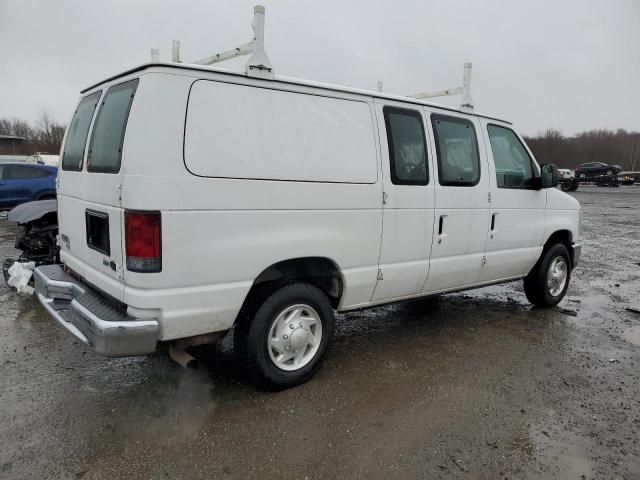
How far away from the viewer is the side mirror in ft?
17.7

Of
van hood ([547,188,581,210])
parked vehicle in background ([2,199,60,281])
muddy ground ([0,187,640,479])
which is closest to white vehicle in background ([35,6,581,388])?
muddy ground ([0,187,640,479])

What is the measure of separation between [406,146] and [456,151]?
721 mm

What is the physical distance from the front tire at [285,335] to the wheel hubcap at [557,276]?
3.50 metres

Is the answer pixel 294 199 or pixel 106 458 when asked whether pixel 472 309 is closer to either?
pixel 294 199

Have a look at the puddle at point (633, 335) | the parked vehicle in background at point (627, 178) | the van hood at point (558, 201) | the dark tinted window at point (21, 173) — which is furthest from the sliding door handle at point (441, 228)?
the parked vehicle in background at point (627, 178)

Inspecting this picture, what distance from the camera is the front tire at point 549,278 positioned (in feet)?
19.1

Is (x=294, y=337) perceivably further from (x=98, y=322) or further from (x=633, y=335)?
(x=633, y=335)

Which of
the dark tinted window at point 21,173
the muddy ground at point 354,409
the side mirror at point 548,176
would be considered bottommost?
the muddy ground at point 354,409

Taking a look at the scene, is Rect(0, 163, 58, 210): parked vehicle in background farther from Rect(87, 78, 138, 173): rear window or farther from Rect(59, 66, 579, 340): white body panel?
Rect(87, 78, 138, 173): rear window

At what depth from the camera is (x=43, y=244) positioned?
6.65m

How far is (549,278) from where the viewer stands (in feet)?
19.6

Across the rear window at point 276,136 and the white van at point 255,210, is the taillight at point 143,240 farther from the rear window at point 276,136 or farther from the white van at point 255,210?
the rear window at point 276,136

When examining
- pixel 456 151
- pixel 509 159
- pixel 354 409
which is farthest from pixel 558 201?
pixel 354 409

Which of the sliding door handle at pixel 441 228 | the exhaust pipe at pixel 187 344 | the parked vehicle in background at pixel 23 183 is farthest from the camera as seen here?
the parked vehicle in background at pixel 23 183
